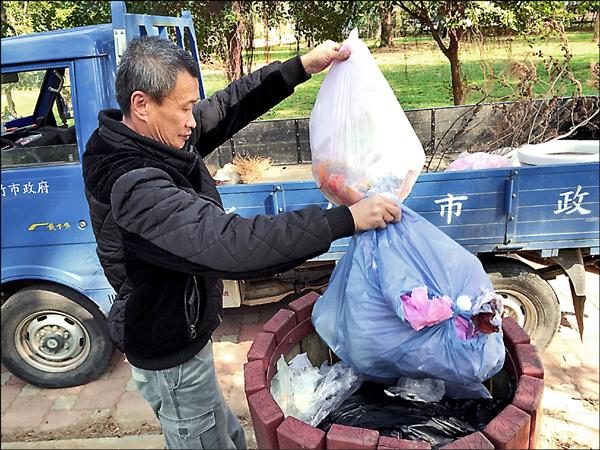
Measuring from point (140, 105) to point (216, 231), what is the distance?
0.48 meters

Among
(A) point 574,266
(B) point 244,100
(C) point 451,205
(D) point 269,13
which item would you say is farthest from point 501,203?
(D) point 269,13

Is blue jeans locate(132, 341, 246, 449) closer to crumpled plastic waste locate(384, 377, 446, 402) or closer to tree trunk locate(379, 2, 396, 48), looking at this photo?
crumpled plastic waste locate(384, 377, 446, 402)

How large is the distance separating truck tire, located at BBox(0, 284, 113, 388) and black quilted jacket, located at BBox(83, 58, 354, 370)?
1.40m

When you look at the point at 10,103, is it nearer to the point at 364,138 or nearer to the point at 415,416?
the point at 364,138

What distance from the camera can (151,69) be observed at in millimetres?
1473

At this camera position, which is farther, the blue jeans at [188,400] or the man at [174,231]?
the blue jeans at [188,400]

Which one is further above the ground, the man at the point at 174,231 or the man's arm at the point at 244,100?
the man's arm at the point at 244,100

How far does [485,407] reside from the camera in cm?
174

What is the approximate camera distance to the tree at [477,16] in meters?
6.52

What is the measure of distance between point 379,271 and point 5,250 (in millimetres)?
2278

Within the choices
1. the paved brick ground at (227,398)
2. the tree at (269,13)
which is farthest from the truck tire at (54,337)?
the tree at (269,13)

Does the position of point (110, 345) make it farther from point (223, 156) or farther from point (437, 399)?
point (437, 399)

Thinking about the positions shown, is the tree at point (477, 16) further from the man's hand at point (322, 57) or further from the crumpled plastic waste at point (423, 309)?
the crumpled plastic waste at point (423, 309)

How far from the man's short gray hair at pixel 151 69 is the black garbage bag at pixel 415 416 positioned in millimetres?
1170
